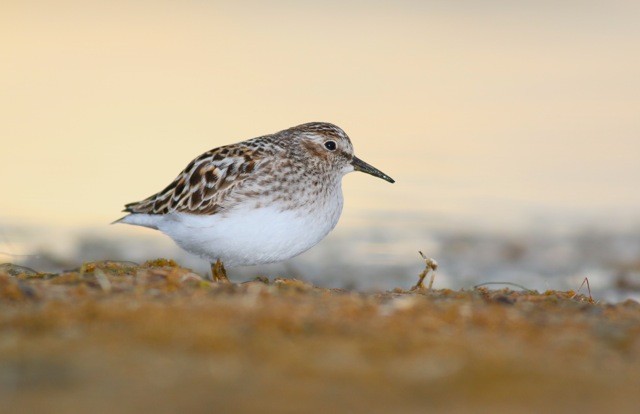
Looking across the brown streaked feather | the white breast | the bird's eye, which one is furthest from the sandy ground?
the bird's eye

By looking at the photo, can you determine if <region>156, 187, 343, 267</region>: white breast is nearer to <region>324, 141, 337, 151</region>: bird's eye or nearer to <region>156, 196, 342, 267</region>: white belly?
<region>156, 196, 342, 267</region>: white belly

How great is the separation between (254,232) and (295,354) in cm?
370

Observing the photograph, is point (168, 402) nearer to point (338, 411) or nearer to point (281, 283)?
point (338, 411)

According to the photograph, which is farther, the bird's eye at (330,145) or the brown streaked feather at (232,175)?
the bird's eye at (330,145)

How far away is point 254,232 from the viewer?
8219 mm

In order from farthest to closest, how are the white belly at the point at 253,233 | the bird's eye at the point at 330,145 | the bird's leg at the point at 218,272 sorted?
1. the bird's eye at the point at 330,145
2. the bird's leg at the point at 218,272
3. the white belly at the point at 253,233

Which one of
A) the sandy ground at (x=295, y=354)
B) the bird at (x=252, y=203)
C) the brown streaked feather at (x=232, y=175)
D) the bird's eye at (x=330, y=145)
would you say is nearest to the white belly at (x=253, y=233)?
the bird at (x=252, y=203)

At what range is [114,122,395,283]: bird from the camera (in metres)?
8.30

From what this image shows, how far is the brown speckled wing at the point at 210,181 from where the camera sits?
852 cm

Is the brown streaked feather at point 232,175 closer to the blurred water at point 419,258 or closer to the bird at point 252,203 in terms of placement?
the bird at point 252,203

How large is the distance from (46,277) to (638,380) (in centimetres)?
426

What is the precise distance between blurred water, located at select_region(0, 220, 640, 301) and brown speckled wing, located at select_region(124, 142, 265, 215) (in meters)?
2.41

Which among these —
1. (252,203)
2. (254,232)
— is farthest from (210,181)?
(254,232)

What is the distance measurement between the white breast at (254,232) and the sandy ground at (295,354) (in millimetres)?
1920
